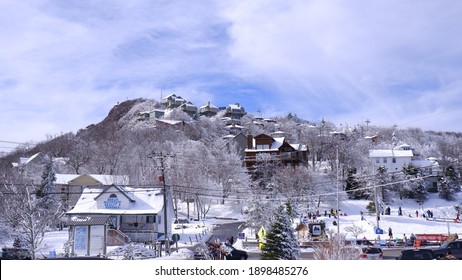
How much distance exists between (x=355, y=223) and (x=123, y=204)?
2353 centimetres

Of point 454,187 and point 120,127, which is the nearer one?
point 454,187

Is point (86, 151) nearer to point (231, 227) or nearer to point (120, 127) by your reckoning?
point (120, 127)

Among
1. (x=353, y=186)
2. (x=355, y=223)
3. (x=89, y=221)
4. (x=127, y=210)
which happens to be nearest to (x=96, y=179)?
(x=127, y=210)

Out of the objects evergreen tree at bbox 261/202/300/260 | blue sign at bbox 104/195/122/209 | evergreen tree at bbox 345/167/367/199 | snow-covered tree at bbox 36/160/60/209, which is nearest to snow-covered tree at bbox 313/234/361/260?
evergreen tree at bbox 261/202/300/260

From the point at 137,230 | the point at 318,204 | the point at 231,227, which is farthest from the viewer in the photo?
the point at 318,204

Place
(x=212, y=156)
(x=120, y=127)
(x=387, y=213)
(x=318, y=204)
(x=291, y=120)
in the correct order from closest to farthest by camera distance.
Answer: (x=387, y=213) < (x=318, y=204) < (x=212, y=156) < (x=120, y=127) < (x=291, y=120)

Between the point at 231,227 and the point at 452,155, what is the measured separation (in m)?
53.9

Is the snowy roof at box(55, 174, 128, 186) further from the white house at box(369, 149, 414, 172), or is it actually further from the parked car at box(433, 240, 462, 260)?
the parked car at box(433, 240, 462, 260)

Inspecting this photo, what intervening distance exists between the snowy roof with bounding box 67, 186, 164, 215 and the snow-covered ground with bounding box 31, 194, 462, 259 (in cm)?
343

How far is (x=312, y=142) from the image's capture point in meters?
81.4

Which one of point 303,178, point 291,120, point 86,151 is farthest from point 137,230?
point 291,120

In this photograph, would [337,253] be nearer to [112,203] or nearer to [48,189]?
[112,203]

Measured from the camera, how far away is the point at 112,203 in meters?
37.2

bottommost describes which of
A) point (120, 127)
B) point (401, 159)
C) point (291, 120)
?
point (401, 159)
